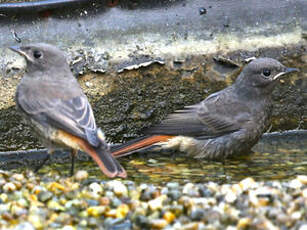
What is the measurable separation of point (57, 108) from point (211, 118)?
169cm

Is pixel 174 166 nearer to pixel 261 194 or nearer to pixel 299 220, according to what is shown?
pixel 261 194

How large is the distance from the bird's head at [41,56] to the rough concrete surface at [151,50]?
22.4 inches

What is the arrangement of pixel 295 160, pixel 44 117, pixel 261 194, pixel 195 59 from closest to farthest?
pixel 261 194 → pixel 44 117 → pixel 295 160 → pixel 195 59

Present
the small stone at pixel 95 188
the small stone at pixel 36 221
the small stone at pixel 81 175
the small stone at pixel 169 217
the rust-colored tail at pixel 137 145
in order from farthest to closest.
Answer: the rust-colored tail at pixel 137 145 < the small stone at pixel 81 175 < the small stone at pixel 95 188 < the small stone at pixel 169 217 < the small stone at pixel 36 221

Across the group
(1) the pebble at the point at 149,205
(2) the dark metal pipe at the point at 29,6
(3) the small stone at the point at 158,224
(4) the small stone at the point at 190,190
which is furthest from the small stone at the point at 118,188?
(2) the dark metal pipe at the point at 29,6

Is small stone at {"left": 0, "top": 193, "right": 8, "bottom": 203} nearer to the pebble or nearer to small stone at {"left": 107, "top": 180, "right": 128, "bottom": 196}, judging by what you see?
the pebble

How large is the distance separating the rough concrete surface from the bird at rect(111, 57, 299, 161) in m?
0.24

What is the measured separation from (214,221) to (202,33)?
2804mm

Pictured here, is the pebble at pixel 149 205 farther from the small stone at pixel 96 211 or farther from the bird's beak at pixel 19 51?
the bird's beak at pixel 19 51

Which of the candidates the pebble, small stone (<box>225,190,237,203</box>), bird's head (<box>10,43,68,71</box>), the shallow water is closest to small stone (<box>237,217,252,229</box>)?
the pebble

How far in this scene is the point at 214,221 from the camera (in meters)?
4.09

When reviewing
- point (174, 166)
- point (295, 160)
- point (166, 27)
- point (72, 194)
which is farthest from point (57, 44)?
point (295, 160)

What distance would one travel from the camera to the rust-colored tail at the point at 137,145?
6.16 meters

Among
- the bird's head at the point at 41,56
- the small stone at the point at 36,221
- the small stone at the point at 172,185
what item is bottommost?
the small stone at the point at 172,185
